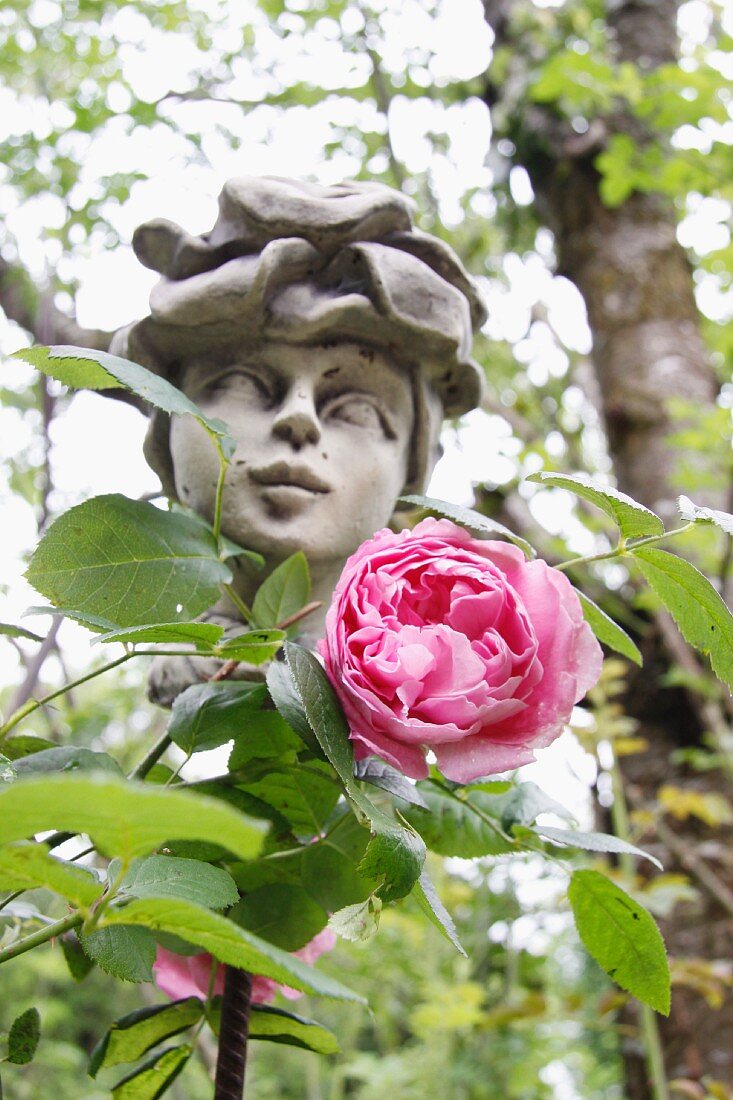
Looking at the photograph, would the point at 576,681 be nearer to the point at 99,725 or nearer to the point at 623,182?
the point at 99,725

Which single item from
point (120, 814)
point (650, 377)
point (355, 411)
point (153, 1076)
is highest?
point (120, 814)

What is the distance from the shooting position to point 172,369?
2.79 ft

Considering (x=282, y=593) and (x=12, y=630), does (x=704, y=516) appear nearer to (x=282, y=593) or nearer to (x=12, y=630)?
(x=282, y=593)

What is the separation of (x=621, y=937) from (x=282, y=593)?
295mm

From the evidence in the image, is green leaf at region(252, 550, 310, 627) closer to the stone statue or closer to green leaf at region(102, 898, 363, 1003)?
the stone statue

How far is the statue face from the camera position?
0.77 m

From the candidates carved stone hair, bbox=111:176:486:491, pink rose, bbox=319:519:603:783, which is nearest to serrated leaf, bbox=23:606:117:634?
pink rose, bbox=319:519:603:783

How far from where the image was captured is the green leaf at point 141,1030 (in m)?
0.61

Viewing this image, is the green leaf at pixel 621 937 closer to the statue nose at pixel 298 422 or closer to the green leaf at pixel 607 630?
the green leaf at pixel 607 630

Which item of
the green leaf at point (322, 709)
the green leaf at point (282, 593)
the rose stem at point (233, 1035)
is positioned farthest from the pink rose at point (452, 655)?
the rose stem at point (233, 1035)

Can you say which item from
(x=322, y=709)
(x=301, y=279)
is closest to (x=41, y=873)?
(x=322, y=709)

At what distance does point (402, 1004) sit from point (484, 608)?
7.66 ft

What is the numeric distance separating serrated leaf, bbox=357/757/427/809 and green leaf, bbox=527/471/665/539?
6.9 inches

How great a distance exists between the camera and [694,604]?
513mm
